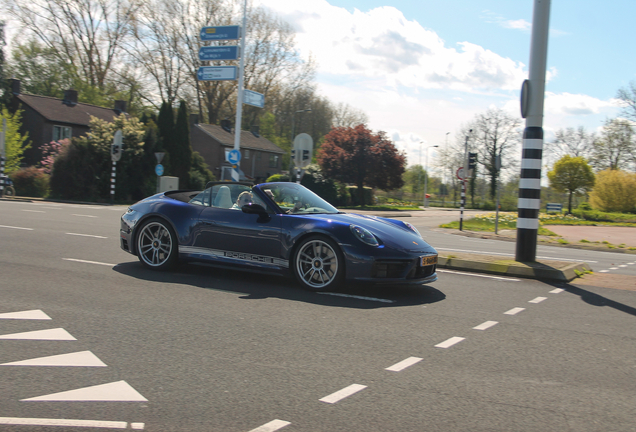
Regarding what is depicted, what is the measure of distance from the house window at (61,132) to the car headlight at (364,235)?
47.1 metres

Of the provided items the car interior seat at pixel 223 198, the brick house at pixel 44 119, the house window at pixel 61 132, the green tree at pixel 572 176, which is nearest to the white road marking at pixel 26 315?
the car interior seat at pixel 223 198

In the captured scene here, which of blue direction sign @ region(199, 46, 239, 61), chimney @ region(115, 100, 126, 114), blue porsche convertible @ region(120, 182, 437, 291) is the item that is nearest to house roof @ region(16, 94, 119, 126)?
chimney @ region(115, 100, 126, 114)

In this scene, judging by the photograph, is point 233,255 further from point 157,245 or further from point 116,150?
point 116,150

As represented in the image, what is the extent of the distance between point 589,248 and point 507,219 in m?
11.7

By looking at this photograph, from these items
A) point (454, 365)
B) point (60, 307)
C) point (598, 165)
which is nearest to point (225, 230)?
point (60, 307)

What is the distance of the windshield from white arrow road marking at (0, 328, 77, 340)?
3.12 metres

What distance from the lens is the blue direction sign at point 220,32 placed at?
21.7 metres

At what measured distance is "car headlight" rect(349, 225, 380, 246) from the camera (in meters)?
6.29

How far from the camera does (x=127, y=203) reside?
111ft

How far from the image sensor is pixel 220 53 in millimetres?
22562

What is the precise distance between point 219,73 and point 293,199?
1648cm

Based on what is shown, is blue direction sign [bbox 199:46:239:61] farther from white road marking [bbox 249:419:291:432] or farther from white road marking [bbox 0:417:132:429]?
white road marking [bbox 249:419:291:432]

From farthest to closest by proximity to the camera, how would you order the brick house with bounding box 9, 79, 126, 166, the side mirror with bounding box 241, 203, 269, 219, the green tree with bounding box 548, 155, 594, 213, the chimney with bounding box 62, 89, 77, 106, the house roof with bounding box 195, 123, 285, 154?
the house roof with bounding box 195, 123, 285, 154
the chimney with bounding box 62, 89, 77, 106
the brick house with bounding box 9, 79, 126, 166
the green tree with bounding box 548, 155, 594, 213
the side mirror with bounding box 241, 203, 269, 219

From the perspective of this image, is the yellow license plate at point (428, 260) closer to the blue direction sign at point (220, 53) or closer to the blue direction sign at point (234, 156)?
the blue direction sign at point (220, 53)
